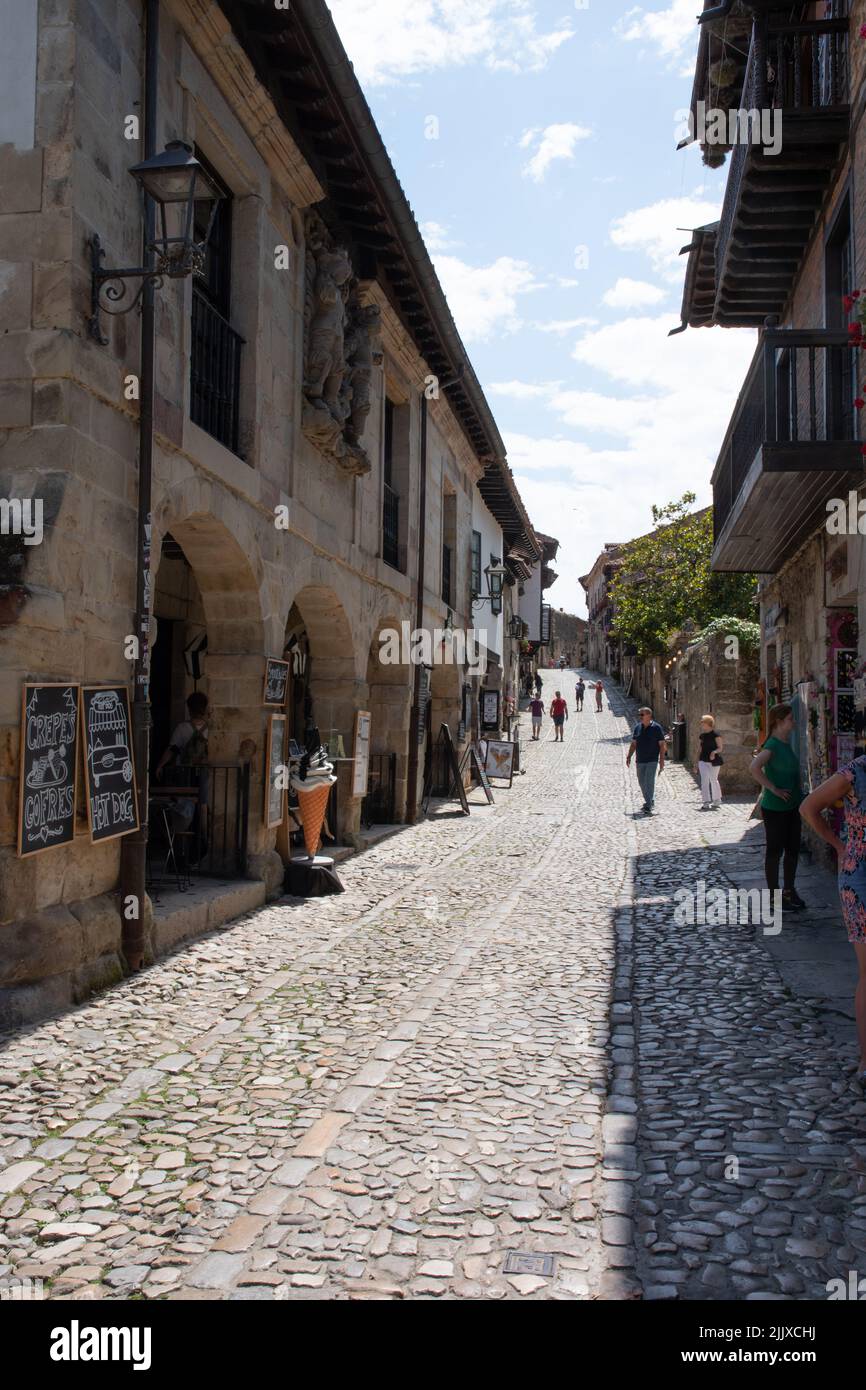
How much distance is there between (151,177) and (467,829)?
9.71m

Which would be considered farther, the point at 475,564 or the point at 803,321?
the point at 475,564

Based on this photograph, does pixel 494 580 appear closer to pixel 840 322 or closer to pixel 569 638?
pixel 840 322

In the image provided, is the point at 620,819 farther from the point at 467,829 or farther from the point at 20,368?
the point at 20,368

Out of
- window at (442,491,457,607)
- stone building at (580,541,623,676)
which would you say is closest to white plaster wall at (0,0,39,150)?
window at (442,491,457,607)

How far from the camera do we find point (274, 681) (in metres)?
8.57

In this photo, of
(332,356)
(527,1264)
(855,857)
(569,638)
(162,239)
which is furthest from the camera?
(569,638)

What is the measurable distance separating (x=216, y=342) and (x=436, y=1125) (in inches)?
238

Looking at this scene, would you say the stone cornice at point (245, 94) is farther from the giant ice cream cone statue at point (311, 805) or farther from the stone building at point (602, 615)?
the stone building at point (602, 615)

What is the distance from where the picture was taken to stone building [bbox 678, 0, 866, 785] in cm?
812

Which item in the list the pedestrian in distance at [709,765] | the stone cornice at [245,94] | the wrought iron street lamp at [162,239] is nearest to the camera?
the wrought iron street lamp at [162,239]

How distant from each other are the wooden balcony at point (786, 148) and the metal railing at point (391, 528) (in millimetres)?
4800

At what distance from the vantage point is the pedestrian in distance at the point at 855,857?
169 inches

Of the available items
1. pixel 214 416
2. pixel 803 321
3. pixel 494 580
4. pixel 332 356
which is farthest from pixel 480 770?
pixel 214 416

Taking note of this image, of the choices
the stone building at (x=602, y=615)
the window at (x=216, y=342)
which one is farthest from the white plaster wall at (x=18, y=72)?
the stone building at (x=602, y=615)
